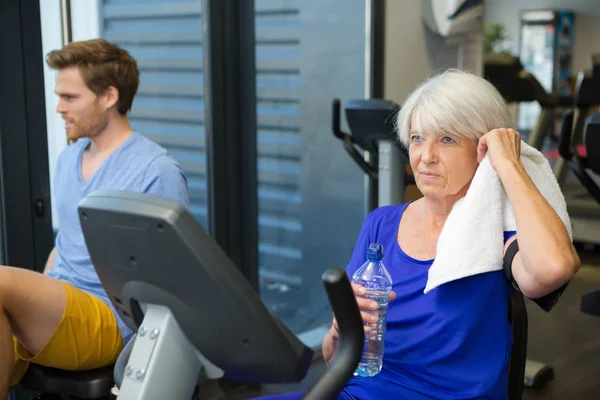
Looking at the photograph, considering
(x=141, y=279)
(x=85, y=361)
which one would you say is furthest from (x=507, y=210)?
(x=85, y=361)

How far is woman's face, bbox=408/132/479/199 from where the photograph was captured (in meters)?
1.54

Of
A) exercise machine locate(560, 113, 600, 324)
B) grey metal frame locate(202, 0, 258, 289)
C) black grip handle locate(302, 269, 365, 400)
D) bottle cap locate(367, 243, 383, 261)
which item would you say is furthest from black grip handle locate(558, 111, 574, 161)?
black grip handle locate(302, 269, 365, 400)

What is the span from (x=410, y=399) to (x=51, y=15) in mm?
1893

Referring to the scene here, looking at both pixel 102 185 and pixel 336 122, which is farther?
pixel 336 122

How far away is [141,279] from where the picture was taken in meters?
1.09

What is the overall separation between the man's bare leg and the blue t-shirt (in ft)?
0.72

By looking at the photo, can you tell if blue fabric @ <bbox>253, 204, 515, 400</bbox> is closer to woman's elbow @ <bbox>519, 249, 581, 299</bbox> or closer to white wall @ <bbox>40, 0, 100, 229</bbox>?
woman's elbow @ <bbox>519, 249, 581, 299</bbox>

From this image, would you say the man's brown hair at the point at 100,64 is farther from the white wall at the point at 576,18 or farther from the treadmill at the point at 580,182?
the white wall at the point at 576,18

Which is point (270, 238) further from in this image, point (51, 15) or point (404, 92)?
point (51, 15)

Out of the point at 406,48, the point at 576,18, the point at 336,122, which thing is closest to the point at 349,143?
the point at 336,122

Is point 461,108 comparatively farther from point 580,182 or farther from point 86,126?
point 580,182

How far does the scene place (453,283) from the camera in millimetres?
1490

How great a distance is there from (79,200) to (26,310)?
52 centimetres

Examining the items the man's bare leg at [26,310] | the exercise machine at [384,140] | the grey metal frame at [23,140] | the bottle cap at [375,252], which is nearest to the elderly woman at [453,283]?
the bottle cap at [375,252]
